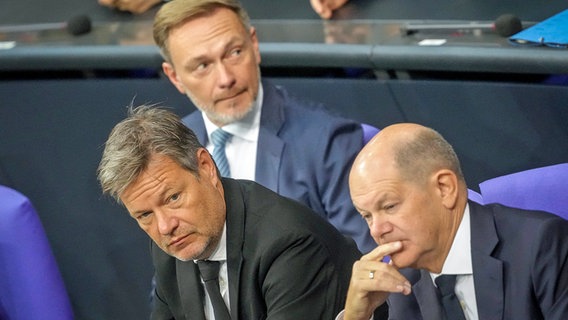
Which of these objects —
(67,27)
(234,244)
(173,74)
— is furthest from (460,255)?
(67,27)

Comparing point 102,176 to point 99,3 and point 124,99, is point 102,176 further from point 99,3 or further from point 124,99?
point 99,3

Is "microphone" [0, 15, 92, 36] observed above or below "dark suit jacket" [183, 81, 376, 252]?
below

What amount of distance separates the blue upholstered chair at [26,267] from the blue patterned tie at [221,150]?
54 cm

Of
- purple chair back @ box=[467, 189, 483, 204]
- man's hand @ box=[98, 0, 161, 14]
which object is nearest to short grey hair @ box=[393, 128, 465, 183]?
purple chair back @ box=[467, 189, 483, 204]

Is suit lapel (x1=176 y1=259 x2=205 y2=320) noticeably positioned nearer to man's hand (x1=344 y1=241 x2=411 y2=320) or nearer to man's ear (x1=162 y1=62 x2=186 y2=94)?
man's hand (x1=344 y1=241 x2=411 y2=320)

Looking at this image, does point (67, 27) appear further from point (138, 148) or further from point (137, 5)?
point (138, 148)

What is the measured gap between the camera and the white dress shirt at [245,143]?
9.91 feet

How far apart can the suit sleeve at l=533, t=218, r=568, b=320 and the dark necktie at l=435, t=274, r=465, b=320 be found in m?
0.17

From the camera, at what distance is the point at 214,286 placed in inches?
93.4

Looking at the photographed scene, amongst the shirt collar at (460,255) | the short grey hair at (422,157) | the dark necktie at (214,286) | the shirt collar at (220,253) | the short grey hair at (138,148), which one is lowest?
the dark necktie at (214,286)

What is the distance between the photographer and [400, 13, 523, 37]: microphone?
3.19 m

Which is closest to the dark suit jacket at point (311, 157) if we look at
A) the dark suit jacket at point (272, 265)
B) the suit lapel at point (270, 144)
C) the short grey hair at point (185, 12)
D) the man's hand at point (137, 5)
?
the suit lapel at point (270, 144)

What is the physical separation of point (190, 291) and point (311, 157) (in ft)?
2.06

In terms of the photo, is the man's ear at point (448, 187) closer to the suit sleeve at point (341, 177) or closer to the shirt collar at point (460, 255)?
the shirt collar at point (460, 255)
